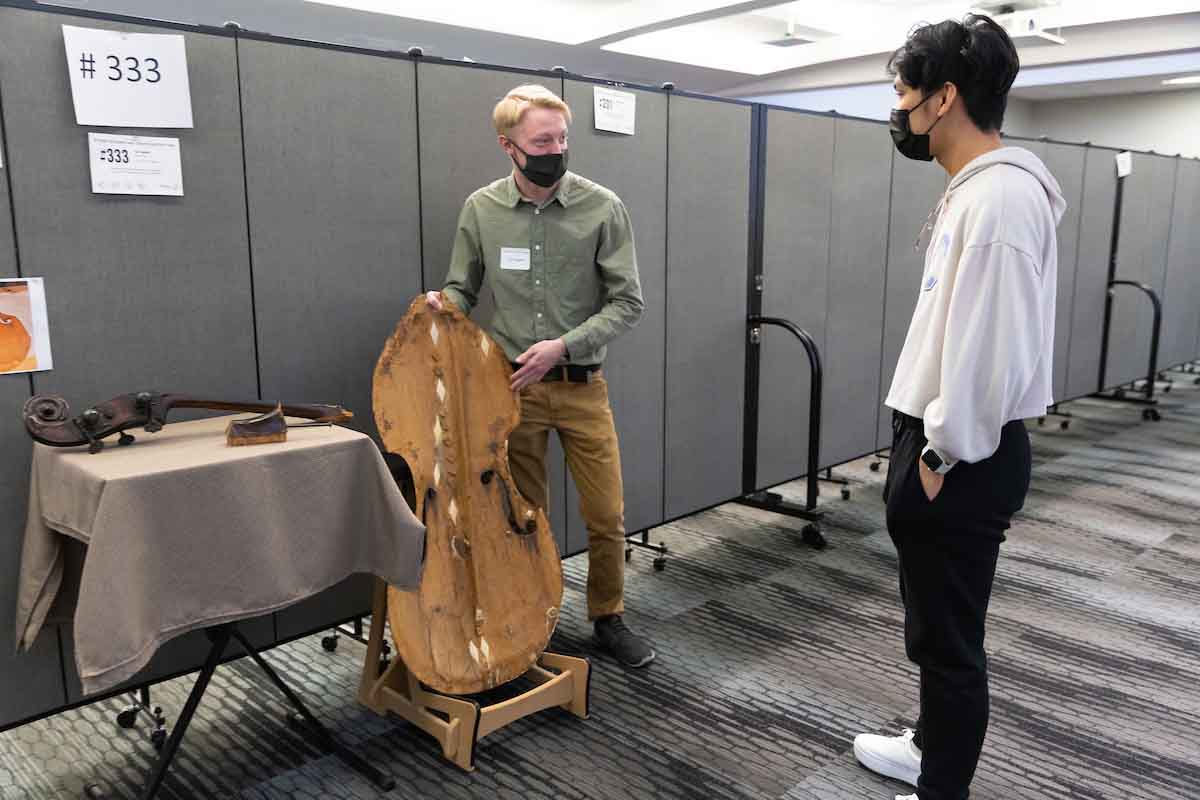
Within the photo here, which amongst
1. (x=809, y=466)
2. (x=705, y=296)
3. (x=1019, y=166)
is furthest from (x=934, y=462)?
(x=809, y=466)

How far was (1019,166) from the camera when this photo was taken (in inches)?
53.4

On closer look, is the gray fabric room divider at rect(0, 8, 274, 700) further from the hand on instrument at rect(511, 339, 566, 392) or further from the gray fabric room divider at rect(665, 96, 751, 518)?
the gray fabric room divider at rect(665, 96, 751, 518)

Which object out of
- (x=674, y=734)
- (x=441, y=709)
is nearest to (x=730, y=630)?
(x=674, y=734)

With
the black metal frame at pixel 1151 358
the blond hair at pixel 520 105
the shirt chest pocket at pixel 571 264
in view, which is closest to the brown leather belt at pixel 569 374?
the shirt chest pocket at pixel 571 264

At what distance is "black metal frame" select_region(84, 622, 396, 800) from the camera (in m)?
1.71

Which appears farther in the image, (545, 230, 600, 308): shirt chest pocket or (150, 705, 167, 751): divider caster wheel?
(545, 230, 600, 308): shirt chest pocket

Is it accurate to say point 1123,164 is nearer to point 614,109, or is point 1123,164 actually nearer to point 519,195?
point 614,109

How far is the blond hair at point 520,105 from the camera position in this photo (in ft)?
6.69

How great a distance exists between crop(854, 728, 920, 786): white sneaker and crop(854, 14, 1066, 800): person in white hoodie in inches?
10.6

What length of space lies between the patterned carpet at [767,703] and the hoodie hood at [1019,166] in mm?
1257

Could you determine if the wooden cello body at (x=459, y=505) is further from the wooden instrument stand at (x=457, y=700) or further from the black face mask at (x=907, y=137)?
the black face mask at (x=907, y=137)

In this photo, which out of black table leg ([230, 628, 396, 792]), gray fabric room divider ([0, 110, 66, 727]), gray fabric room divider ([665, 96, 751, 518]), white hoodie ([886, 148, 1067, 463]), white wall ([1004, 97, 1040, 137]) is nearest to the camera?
white hoodie ([886, 148, 1067, 463])

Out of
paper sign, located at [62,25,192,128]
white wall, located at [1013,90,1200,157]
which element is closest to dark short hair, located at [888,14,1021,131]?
paper sign, located at [62,25,192,128]

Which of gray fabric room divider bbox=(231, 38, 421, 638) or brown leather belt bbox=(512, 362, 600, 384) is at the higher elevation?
gray fabric room divider bbox=(231, 38, 421, 638)
